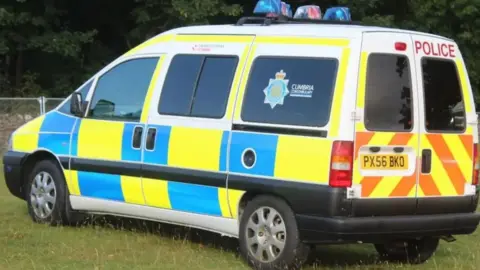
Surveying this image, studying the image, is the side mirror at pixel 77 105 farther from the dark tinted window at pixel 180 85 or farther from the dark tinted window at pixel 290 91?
the dark tinted window at pixel 290 91

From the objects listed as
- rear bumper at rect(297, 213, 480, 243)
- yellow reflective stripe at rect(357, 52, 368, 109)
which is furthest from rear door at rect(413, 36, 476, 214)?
yellow reflective stripe at rect(357, 52, 368, 109)

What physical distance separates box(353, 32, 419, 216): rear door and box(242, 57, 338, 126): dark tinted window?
0.27 metres

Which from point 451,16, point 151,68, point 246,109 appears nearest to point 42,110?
point 451,16

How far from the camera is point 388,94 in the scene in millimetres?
7023

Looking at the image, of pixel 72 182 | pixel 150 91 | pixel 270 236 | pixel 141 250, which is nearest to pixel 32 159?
pixel 72 182

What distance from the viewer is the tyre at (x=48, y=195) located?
356 inches

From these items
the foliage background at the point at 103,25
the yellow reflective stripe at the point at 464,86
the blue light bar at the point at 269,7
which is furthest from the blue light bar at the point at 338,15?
the foliage background at the point at 103,25

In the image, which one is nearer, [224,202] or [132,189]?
[224,202]

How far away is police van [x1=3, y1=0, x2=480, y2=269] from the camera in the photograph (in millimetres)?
6809

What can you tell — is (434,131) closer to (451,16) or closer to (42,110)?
(42,110)

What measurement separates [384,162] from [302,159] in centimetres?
63

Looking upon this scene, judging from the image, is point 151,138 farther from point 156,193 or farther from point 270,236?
point 270,236

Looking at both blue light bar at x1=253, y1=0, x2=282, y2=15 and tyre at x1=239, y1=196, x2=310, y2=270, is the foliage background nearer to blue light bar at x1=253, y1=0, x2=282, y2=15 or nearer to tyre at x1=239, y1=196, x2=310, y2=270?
blue light bar at x1=253, y1=0, x2=282, y2=15

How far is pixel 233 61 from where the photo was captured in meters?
7.64
